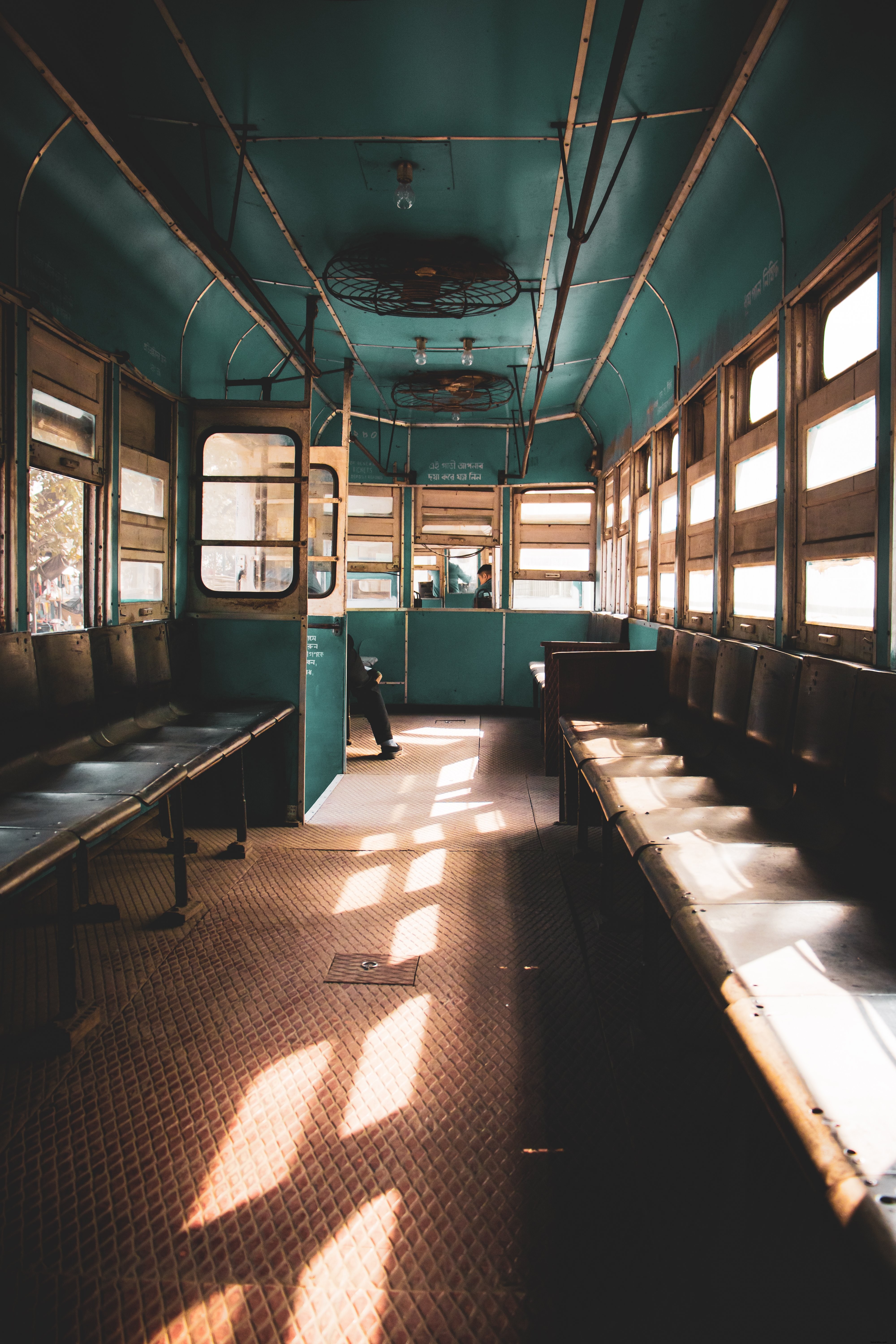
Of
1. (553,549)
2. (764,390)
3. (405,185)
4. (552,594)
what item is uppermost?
(405,185)

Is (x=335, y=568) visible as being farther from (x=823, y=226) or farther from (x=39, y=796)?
(x=823, y=226)

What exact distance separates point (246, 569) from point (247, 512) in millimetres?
471

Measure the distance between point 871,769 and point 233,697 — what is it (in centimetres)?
364

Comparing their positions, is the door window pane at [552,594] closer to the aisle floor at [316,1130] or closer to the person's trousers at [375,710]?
the person's trousers at [375,710]

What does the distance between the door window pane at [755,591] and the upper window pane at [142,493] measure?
362 cm

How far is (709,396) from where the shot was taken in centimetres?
494

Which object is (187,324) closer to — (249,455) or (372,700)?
(249,455)

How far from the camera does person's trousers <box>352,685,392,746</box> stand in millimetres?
6660

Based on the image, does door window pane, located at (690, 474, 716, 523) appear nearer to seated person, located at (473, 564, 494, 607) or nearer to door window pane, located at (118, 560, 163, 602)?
door window pane, located at (118, 560, 163, 602)

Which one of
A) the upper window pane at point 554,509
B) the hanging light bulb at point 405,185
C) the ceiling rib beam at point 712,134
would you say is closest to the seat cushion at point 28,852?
the hanging light bulb at point 405,185

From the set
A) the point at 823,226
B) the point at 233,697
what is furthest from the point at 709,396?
the point at 233,697

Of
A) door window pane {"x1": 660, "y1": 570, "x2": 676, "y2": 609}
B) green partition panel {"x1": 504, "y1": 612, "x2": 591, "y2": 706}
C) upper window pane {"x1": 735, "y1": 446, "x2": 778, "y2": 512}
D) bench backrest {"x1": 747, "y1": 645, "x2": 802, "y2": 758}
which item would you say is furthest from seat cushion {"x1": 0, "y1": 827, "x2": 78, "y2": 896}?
green partition panel {"x1": 504, "y1": 612, "x2": 591, "y2": 706}

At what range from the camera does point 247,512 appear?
18.1ft

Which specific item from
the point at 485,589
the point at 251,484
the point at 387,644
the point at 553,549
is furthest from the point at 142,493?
the point at 553,549
